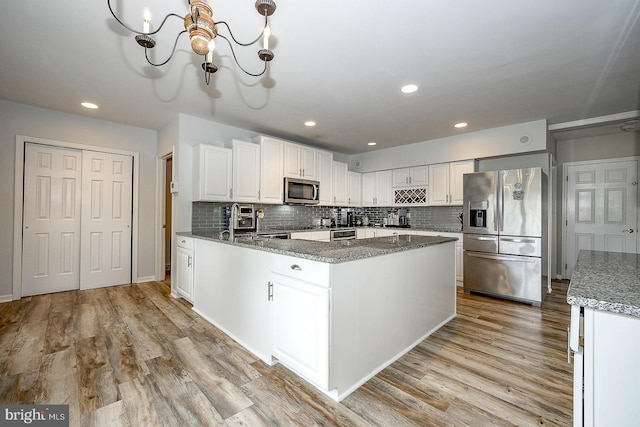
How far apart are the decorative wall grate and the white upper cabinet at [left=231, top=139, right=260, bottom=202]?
2747 mm

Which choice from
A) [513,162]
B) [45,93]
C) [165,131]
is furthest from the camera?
[513,162]

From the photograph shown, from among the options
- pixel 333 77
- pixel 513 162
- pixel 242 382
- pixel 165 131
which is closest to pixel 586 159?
pixel 513 162

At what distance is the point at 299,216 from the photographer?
5395 mm

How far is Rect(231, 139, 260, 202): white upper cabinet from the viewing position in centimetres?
396

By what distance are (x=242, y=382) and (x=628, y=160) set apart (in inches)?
238

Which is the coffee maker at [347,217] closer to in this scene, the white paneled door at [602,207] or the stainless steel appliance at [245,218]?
the stainless steel appliance at [245,218]

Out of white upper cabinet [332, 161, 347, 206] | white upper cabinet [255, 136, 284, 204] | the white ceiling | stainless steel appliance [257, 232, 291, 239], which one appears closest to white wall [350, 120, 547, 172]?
the white ceiling

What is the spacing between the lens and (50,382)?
1875mm

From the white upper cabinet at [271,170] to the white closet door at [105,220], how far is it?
210 cm

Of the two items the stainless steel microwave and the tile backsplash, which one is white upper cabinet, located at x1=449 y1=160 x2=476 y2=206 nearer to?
the tile backsplash

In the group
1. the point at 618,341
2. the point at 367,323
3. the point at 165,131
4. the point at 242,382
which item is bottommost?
the point at 242,382

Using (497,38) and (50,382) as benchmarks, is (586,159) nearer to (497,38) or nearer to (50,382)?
(497,38)

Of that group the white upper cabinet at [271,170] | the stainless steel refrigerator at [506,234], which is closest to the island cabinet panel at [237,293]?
the white upper cabinet at [271,170]

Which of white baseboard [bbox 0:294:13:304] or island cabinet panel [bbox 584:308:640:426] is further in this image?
white baseboard [bbox 0:294:13:304]
